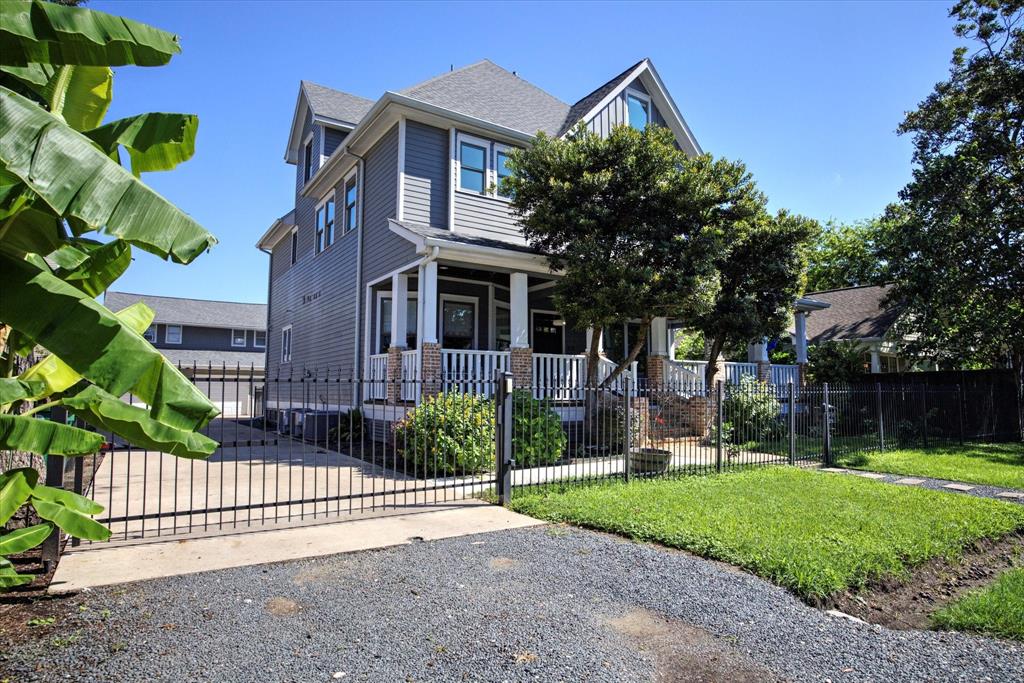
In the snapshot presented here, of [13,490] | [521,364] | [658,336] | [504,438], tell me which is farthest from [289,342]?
[13,490]

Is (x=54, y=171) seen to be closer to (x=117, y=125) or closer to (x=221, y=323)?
(x=117, y=125)

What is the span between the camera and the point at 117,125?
310 centimetres

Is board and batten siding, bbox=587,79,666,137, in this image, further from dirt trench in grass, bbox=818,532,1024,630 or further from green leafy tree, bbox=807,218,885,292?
green leafy tree, bbox=807,218,885,292

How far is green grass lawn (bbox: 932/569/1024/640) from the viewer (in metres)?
4.12

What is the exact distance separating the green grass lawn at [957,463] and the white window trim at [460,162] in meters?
10.2

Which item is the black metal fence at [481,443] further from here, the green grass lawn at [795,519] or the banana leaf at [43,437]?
the banana leaf at [43,437]

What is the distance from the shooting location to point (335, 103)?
65.7ft

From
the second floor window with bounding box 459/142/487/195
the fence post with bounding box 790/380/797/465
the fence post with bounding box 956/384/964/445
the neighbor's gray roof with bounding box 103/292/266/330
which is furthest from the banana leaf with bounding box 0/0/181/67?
the neighbor's gray roof with bounding box 103/292/266/330

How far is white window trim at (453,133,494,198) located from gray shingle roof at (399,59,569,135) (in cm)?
66

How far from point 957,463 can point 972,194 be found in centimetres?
837

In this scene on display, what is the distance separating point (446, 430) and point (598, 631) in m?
6.23

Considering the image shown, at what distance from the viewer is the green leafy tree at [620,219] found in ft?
38.1

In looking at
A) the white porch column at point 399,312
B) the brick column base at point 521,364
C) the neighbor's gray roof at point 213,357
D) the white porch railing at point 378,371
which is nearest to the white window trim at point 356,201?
the white porch column at point 399,312

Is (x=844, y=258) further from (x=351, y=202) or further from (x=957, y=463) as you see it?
(x=351, y=202)
